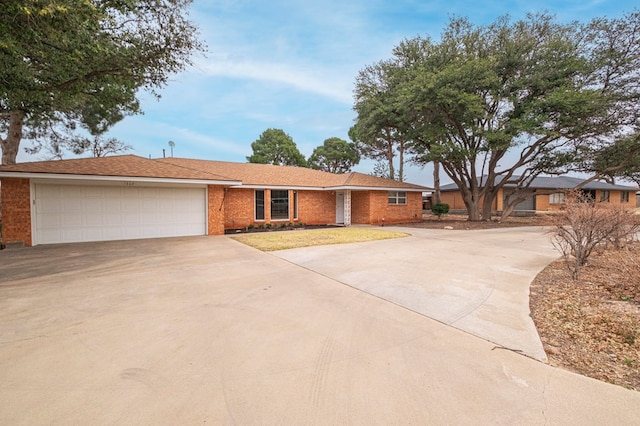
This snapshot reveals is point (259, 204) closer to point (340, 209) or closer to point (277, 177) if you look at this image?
point (277, 177)

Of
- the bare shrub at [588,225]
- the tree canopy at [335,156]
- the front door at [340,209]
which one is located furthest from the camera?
the tree canopy at [335,156]

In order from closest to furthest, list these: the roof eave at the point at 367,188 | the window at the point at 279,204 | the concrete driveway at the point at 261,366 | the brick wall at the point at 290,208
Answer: the concrete driveway at the point at 261,366
the brick wall at the point at 290,208
the window at the point at 279,204
the roof eave at the point at 367,188

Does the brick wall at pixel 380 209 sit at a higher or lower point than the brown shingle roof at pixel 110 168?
lower

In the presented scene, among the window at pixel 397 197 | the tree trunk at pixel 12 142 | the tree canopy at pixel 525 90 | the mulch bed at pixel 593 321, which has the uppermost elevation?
the tree canopy at pixel 525 90

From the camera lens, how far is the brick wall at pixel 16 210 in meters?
9.60

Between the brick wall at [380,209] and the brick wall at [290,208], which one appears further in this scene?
the brick wall at [380,209]

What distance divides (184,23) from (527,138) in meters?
18.8

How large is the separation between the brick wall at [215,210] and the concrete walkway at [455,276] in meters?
5.80

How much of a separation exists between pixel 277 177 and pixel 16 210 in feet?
36.0

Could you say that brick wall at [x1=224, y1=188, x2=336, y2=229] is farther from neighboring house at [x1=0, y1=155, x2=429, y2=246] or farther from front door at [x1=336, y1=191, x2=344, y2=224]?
front door at [x1=336, y1=191, x2=344, y2=224]

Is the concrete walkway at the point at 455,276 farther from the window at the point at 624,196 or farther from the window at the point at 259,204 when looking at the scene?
the window at the point at 624,196

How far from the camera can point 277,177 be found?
670 inches

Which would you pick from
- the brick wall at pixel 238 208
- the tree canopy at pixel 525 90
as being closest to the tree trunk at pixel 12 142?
the brick wall at pixel 238 208

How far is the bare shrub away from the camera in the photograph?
19.2ft
